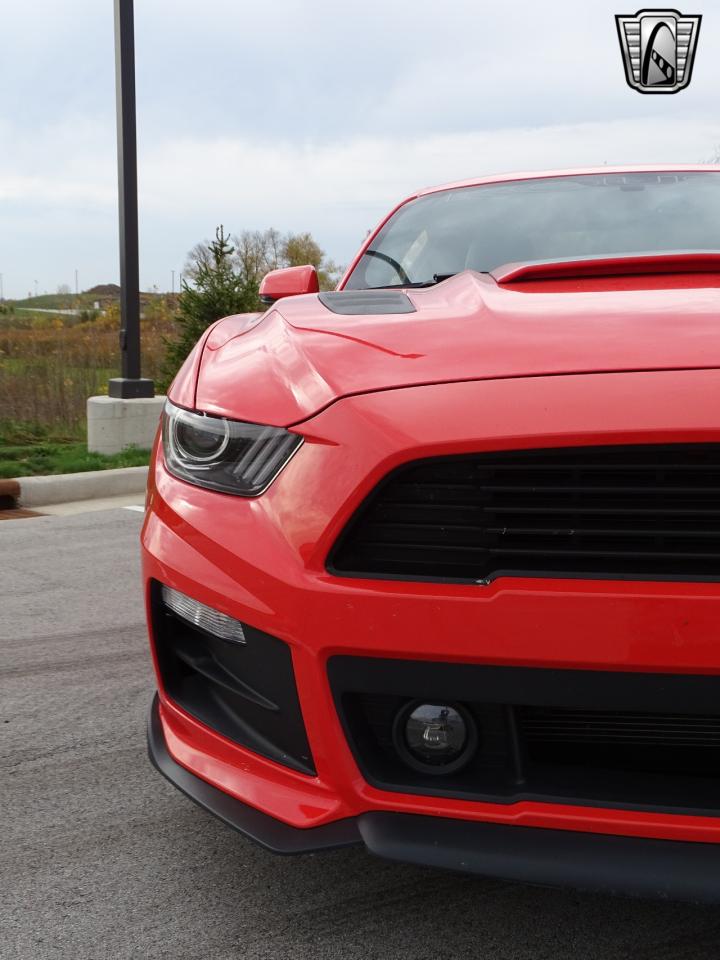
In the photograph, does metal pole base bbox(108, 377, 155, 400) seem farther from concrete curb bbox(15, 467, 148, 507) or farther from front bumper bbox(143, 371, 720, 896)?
front bumper bbox(143, 371, 720, 896)

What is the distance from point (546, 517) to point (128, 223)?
759 cm

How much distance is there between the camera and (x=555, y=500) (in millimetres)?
1490

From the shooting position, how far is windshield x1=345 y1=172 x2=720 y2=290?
294cm

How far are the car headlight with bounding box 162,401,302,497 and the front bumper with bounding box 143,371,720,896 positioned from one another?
4 centimetres

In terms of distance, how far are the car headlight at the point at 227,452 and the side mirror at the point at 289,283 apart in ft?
4.63

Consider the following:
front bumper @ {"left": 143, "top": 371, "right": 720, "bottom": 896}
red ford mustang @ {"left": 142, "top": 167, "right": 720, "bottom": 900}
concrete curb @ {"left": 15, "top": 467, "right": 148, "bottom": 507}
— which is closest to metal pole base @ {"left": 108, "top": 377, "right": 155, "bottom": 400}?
concrete curb @ {"left": 15, "top": 467, "right": 148, "bottom": 507}

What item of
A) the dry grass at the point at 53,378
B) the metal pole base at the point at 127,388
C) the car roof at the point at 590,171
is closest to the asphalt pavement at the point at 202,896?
the car roof at the point at 590,171

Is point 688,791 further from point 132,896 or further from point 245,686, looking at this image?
point 132,896

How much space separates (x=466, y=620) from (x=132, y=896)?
3.12ft

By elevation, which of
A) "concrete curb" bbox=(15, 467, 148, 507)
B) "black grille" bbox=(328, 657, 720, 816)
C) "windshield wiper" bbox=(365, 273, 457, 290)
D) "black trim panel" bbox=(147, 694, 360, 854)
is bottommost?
"concrete curb" bbox=(15, 467, 148, 507)

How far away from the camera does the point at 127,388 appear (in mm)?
8305

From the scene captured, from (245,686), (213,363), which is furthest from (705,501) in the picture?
(213,363)

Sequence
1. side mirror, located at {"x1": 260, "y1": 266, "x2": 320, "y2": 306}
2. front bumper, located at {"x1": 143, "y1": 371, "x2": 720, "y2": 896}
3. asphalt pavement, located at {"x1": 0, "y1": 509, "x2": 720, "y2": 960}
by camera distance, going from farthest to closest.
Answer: side mirror, located at {"x1": 260, "y1": 266, "x2": 320, "y2": 306}
asphalt pavement, located at {"x1": 0, "y1": 509, "x2": 720, "y2": 960}
front bumper, located at {"x1": 143, "y1": 371, "x2": 720, "y2": 896}

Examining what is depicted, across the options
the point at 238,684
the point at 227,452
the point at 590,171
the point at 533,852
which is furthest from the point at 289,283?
the point at 533,852
